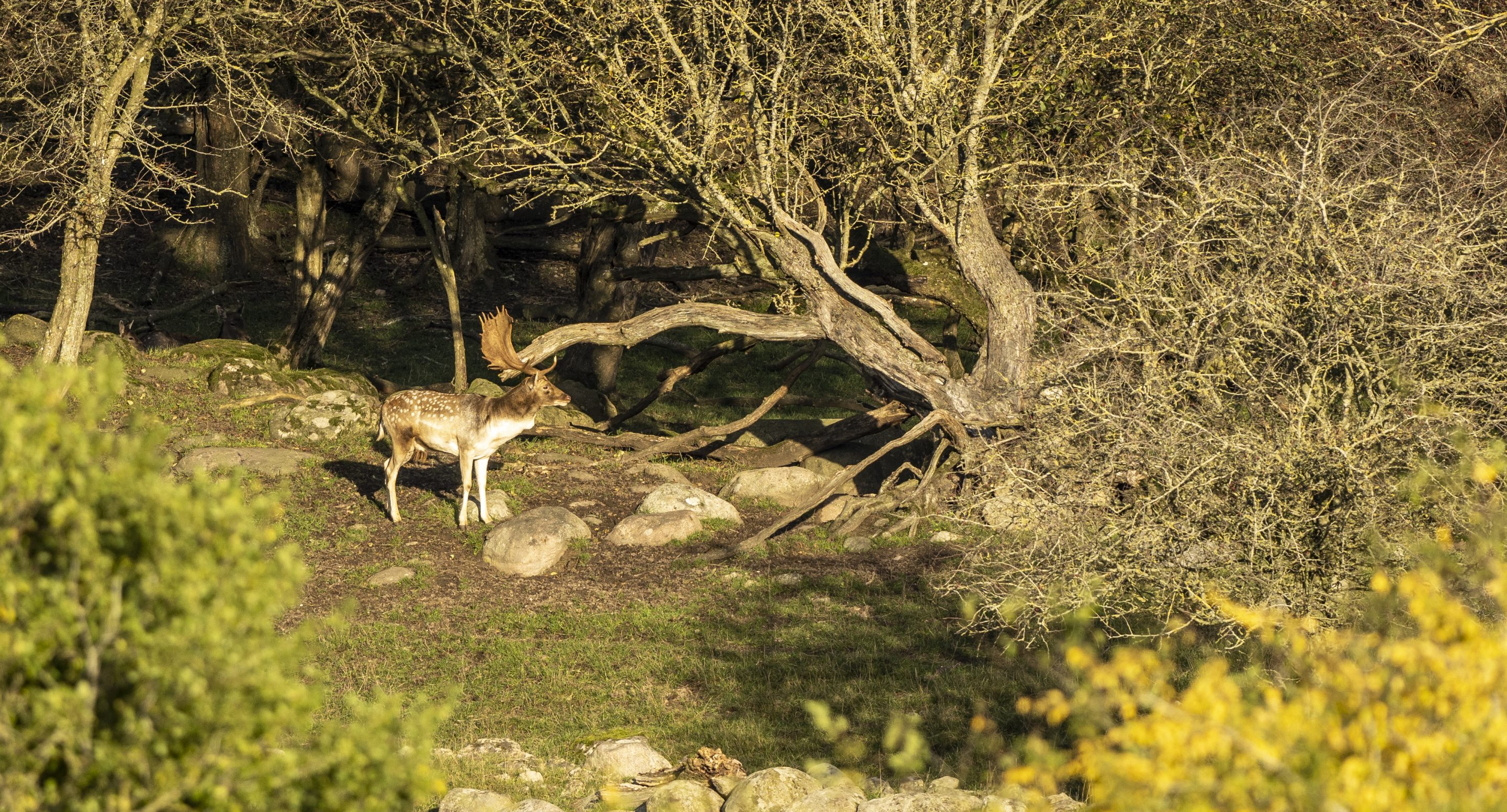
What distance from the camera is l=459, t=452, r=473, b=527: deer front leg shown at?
17.4 m

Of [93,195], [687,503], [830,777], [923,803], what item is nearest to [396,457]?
[687,503]

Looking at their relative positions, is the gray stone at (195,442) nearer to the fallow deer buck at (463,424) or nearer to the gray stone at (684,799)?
the fallow deer buck at (463,424)

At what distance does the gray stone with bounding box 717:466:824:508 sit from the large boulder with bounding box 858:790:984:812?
1062cm

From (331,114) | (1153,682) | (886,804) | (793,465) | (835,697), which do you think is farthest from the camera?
(331,114)

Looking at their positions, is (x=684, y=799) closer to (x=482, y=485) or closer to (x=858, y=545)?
(x=858, y=545)

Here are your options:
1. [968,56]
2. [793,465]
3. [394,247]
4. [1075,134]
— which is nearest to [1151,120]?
[1075,134]

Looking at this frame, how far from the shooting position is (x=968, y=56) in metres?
17.6

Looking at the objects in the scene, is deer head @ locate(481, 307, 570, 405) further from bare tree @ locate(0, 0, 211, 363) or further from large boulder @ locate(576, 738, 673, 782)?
large boulder @ locate(576, 738, 673, 782)

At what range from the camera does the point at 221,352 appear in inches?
930

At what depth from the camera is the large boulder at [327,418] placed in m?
20.8

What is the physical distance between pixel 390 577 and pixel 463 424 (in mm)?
2539

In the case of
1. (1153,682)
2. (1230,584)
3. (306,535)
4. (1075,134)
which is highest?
(1075,134)

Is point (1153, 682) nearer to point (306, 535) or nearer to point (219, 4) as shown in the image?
point (306, 535)

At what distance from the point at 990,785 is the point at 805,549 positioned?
24.4 ft
